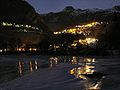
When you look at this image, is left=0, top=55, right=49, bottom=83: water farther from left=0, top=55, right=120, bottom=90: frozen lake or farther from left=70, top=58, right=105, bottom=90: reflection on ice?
left=70, top=58, right=105, bottom=90: reflection on ice

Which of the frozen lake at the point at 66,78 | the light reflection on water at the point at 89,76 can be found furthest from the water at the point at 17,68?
the light reflection on water at the point at 89,76

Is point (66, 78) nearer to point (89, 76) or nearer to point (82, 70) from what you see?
point (89, 76)

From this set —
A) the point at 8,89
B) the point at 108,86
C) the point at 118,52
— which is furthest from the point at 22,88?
the point at 118,52

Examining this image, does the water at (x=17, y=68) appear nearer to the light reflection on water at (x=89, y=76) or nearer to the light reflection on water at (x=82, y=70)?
the light reflection on water at (x=82, y=70)

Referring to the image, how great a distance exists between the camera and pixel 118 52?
421ft

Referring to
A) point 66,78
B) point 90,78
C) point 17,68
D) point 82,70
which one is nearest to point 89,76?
point 90,78

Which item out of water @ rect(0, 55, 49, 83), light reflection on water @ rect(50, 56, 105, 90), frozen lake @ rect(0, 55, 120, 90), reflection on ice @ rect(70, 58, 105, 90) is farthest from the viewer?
water @ rect(0, 55, 49, 83)

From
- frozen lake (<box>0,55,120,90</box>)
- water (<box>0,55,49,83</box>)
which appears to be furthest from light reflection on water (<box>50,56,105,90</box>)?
water (<box>0,55,49,83</box>)

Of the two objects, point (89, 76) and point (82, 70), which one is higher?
point (82, 70)

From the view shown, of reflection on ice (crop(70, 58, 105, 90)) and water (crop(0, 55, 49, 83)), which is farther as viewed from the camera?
water (crop(0, 55, 49, 83))

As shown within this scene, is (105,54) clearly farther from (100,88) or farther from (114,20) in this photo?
(100,88)

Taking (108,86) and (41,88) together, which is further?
(41,88)

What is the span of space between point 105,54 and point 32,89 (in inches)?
4062

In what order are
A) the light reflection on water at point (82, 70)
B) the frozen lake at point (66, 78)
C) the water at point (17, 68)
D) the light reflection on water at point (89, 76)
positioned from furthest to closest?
the water at point (17, 68), the light reflection on water at point (82, 70), the frozen lake at point (66, 78), the light reflection on water at point (89, 76)
